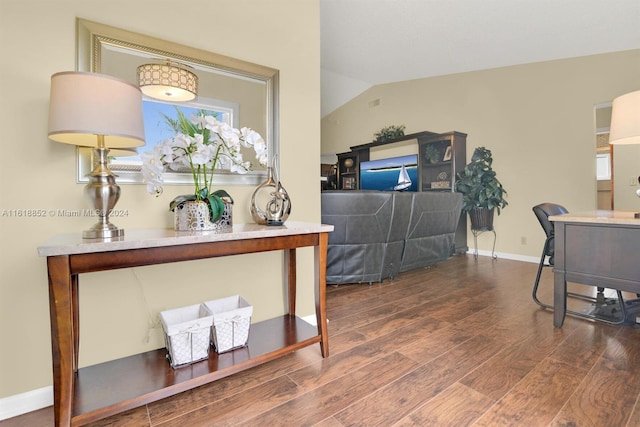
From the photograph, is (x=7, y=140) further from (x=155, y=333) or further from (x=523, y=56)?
(x=523, y=56)

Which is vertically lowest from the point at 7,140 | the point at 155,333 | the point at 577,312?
the point at 577,312

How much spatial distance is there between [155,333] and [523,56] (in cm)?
531

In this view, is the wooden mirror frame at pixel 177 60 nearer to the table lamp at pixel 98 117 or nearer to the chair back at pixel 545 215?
the table lamp at pixel 98 117

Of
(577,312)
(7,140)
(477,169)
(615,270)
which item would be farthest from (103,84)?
(477,169)

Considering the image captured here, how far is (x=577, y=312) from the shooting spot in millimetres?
2451

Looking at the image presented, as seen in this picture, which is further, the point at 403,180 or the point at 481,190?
the point at 403,180

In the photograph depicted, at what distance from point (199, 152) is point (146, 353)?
1.05 m

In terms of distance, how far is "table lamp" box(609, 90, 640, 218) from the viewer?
6.88 feet

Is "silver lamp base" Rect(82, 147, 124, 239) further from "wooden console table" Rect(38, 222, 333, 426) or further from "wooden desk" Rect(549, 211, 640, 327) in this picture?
"wooden desk" Rect(549, 211, 640, 327)

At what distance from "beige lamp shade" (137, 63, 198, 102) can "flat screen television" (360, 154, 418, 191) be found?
189 inches

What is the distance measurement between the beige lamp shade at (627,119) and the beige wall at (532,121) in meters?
2.22

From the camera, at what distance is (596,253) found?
2.09 meters

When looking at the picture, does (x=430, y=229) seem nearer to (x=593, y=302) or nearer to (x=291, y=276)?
(x=593, y=302)

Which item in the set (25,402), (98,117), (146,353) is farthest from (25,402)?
(98,117)
